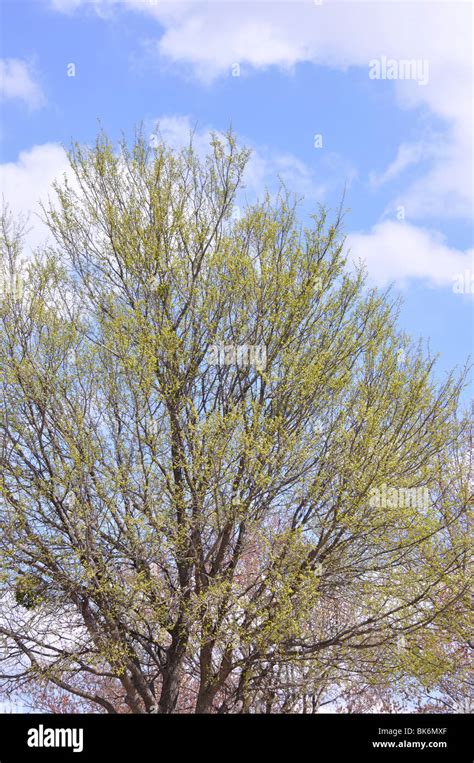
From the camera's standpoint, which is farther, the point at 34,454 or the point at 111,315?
the point at 111,315

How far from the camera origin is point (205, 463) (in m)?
8.97

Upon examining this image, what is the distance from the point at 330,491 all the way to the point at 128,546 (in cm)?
301

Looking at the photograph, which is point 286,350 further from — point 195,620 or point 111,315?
point 195,620

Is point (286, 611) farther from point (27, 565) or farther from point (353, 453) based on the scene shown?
point (27, 565)

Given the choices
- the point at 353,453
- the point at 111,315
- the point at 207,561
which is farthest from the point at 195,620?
the point at 111,315

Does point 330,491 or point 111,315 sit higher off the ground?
point 111,315

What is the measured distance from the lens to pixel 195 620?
8.93 metres

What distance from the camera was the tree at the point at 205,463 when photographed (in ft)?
29.3

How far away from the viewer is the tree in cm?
892

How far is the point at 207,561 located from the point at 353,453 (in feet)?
8.97
